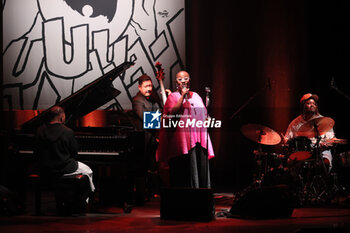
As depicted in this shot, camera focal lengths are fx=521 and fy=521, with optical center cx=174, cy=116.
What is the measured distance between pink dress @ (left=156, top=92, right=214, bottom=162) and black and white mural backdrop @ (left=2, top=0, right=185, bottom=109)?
2.22m

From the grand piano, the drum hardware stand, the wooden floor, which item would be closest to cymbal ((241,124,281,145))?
the drum hardware stand

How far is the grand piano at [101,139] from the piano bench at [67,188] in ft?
1.04

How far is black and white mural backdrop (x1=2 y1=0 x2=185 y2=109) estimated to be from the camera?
7164 mm

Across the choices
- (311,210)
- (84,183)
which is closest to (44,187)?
(84,183)

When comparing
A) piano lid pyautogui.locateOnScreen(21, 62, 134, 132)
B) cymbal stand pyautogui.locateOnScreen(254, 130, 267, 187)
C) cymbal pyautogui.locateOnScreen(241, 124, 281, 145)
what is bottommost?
cymbal stand pyautogui.locateOnScreen(254, 130, 267, 187)

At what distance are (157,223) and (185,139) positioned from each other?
32.5 inches

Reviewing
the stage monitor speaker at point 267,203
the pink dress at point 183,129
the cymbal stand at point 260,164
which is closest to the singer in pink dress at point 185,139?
the pink dress at point 183,129

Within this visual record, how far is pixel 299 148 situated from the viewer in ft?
19.2

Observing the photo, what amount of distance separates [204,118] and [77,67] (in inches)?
112

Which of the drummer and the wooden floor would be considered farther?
the drummer

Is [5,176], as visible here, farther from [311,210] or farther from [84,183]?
[311,210]

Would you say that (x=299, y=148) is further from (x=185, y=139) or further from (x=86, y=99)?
(x=86, y=99)

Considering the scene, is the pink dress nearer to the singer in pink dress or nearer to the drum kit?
the singer in pink dress

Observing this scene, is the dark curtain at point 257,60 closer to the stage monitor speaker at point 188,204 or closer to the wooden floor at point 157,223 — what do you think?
the wooden floor at point 157,223
